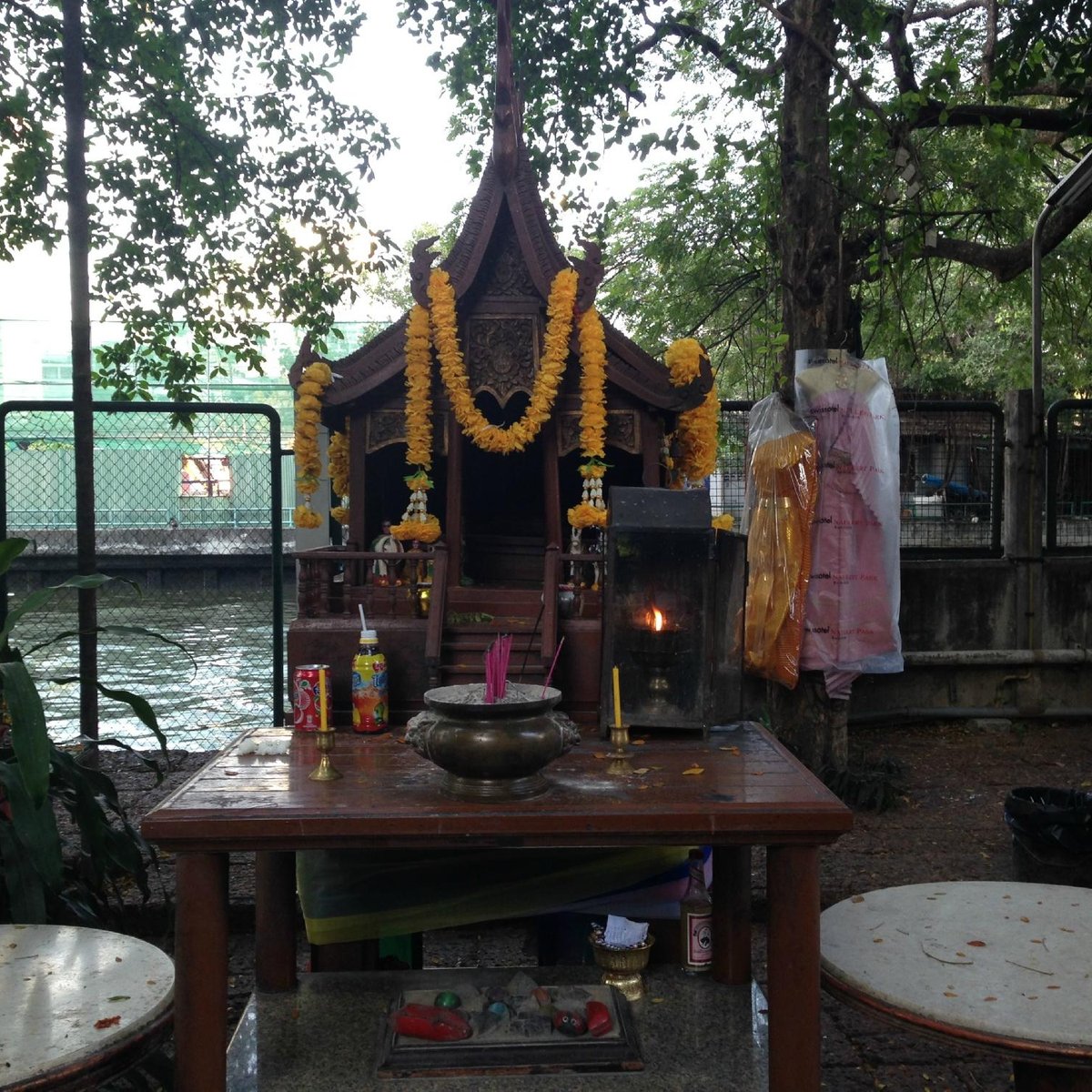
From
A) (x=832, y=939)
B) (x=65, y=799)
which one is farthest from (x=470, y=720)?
(x=65, y=799)

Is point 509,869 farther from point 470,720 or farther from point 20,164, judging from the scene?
point 20,164

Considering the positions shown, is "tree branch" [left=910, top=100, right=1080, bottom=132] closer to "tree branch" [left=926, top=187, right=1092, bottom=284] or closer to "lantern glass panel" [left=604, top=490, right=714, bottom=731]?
"tree branch" [left=926, top=187, right=1092, bottom=284]

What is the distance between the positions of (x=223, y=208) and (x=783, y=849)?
6.10 m

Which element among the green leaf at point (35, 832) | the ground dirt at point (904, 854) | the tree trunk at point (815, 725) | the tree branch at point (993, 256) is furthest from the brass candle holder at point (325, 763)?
the tree branch at point (993, 256)

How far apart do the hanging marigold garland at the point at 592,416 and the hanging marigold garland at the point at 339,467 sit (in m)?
1.21

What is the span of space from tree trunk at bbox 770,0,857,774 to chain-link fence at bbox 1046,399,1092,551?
2.82m

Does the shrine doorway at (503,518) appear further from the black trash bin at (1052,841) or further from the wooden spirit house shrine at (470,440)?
the black trash bin at (1052,841)

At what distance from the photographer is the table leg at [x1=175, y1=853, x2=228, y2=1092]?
7.82ft

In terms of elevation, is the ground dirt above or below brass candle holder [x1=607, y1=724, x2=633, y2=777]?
below

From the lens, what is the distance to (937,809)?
5.94 metres

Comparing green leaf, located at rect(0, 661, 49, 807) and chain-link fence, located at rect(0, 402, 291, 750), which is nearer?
green leaf, located at rect(0, 661, 49, 807)

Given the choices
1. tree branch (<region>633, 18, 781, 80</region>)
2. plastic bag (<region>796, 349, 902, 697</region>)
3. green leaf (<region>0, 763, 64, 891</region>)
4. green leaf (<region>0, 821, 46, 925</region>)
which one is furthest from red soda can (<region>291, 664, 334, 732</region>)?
tree branch (<region>633, 18, 781, 80</region>)

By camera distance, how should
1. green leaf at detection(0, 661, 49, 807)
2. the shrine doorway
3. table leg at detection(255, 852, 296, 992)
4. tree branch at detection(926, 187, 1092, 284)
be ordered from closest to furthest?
1. green leaf at detection(0, 661, 49, 807)
2. table leg at detection(255, 852, 296, 992)
3. the shrine doorway
4. tree branch at detection(926, 187, 1092, 284)

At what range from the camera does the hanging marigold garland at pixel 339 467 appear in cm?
489
